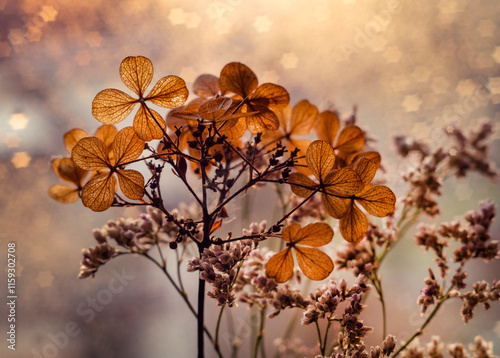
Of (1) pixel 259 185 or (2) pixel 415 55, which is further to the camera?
(2) pixel 415 55

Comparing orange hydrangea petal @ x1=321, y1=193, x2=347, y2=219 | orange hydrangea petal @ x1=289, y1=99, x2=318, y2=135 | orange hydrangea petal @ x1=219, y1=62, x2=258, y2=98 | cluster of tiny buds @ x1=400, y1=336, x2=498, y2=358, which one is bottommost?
cluster of tiny buds @ x1=400, y1=336, x2=498, y2=358

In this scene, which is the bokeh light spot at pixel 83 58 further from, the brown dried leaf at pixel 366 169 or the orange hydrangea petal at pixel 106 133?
the brown dried leaf at pixel 366 169

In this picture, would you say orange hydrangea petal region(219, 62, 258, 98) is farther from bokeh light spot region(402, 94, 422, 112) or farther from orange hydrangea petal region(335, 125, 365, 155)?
bokeh light spot region(402, 94, 422, 112)

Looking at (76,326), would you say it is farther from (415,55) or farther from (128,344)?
(415,55)

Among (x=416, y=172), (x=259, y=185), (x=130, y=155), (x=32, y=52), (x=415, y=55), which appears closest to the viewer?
(x=130, y=155)

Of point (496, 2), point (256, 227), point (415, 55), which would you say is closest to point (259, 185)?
point (256, 227)

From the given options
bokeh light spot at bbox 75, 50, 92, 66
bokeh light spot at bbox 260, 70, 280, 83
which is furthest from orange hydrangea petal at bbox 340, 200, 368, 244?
bokeh light spot at bbox 75, 50, 92, 66

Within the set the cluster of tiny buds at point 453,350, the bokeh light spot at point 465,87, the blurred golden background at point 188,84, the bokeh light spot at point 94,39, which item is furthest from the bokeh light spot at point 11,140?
the bokeh light spot at point 465,87
